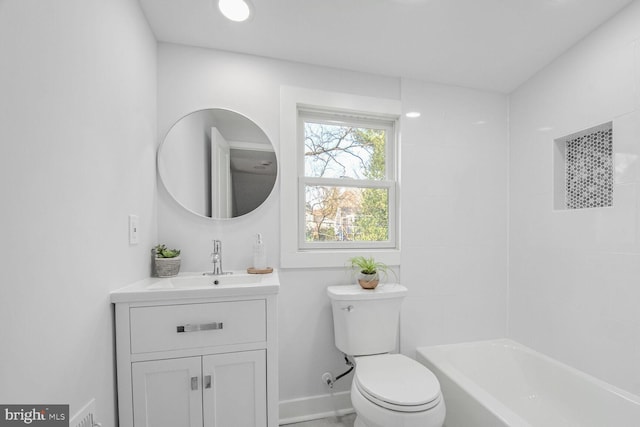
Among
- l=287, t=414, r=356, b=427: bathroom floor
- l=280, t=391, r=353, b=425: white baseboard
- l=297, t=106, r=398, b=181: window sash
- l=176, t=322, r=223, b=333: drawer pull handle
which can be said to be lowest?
l=287, t=414, r=356, b=427: bathroom floor

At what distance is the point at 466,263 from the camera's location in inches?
80.0

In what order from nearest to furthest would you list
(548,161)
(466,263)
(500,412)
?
(500,412)
(548,161)
(466,263)

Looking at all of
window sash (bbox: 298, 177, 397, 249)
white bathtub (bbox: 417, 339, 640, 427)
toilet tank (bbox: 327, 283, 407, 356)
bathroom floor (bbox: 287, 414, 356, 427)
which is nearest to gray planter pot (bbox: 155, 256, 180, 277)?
window sash (bbox: 298, 177, 397, 249)

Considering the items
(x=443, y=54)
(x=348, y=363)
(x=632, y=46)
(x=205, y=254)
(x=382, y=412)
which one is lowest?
(x=348, y=363)

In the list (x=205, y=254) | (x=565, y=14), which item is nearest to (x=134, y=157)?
(x=205, y=254)

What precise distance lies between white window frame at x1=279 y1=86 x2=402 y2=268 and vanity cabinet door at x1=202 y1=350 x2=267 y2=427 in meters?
0.61

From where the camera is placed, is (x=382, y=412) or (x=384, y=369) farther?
(x=384, y=369)

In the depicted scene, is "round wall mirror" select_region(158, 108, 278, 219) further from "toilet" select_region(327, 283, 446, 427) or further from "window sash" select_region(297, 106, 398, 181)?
"toilet" select_region(327, 283, 446, 427)

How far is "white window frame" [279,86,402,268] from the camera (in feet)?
5.74

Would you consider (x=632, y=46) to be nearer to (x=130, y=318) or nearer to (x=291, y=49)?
(x=291, y=49)

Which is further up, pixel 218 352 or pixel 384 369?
pixel 218 352

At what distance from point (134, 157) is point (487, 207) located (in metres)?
2.23

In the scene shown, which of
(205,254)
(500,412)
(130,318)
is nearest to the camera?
(130,318)

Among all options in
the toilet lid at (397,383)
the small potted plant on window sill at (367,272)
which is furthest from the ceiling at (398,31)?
the toilet lid at (397,383)
